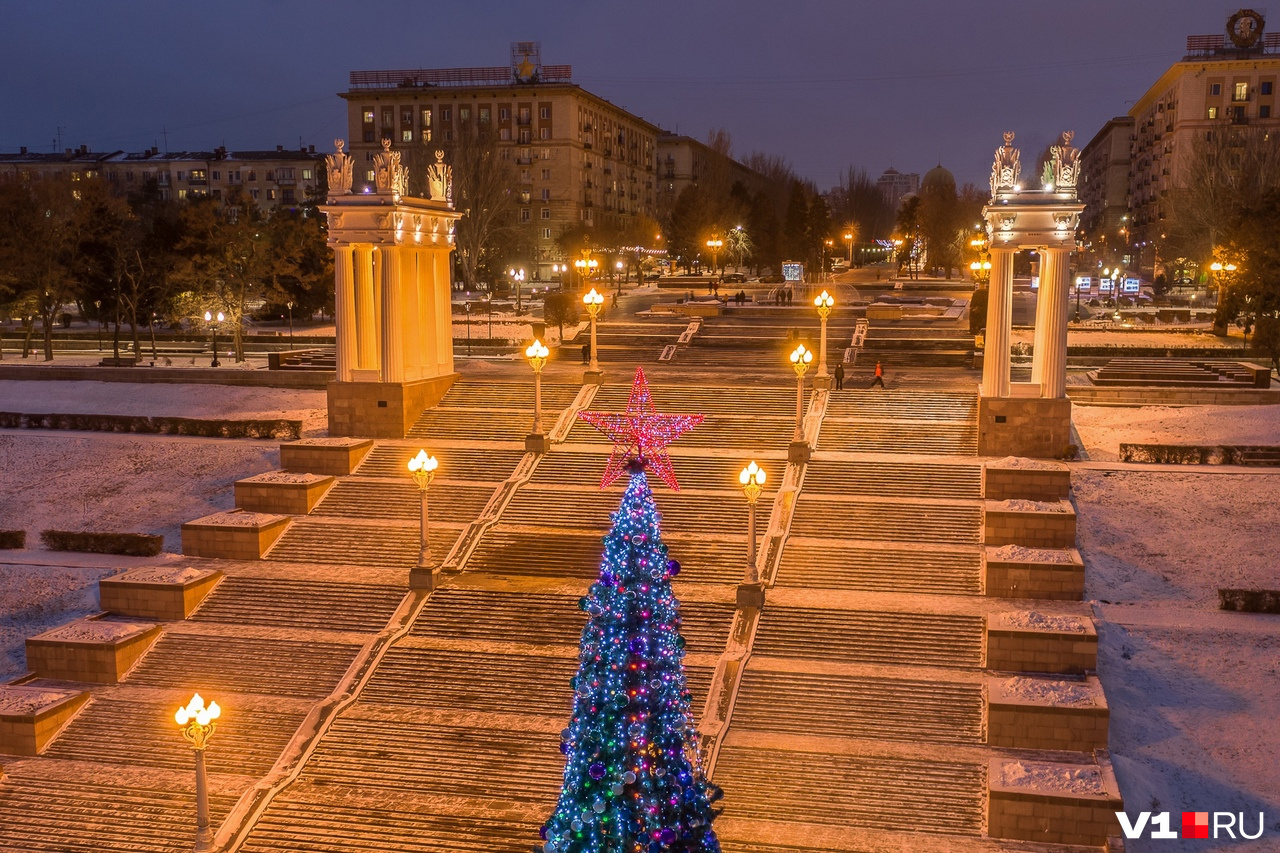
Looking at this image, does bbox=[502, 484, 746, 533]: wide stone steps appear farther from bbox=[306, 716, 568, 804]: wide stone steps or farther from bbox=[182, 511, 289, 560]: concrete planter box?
bbox=[306, 716, 568, 804]: wide stone steps

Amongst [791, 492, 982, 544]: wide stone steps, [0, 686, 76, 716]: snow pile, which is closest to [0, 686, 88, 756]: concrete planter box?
[0, 686, 76, 716]: snow pile

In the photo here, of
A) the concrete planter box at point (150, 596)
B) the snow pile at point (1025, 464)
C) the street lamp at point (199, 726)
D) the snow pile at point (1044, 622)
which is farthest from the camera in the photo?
the snow pile at point (1025, 464)

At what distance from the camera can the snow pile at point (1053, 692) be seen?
60.7 ft

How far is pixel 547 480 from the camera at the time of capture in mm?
30062

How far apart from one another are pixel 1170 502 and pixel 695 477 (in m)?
12.2

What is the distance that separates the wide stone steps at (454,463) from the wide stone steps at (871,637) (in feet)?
34.8

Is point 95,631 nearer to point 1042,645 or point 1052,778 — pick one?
point 1052,778

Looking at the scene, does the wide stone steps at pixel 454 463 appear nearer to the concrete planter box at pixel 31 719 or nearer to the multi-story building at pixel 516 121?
the concrete planter box at pixel 31 719

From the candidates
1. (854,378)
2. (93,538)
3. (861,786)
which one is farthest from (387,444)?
(861,786)

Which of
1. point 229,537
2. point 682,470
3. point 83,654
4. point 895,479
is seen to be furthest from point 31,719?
point 895,479

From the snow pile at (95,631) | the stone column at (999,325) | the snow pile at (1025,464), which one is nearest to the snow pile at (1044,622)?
the snow pile at (1025,464)

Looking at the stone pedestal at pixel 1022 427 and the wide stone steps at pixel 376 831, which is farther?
the stone pedestal at pixel 1022 427

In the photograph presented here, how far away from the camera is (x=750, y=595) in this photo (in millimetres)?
23016

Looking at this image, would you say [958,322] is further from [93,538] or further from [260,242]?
[93,538]
